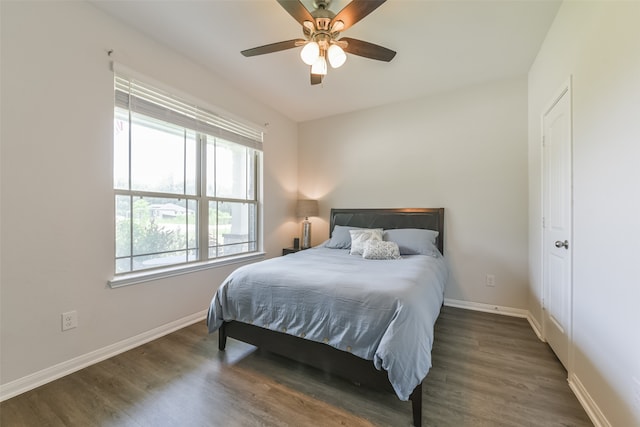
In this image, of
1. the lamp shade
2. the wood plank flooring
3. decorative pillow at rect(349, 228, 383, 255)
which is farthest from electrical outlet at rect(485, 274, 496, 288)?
the lamp shade

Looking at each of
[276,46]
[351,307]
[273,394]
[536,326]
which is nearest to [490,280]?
[536,326]

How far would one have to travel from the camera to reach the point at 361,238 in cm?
301

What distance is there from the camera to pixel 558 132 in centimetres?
199

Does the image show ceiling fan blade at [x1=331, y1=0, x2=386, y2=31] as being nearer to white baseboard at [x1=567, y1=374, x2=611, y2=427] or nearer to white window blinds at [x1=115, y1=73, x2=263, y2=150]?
white window blinds at [x1=115, y1=73, x2=263, y2=150]

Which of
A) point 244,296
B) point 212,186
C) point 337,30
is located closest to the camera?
point 337,30

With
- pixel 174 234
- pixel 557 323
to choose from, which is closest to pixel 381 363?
pixel 557 323

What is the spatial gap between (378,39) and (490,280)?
2.84 m

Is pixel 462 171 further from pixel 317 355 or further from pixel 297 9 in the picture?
pixel 317 355

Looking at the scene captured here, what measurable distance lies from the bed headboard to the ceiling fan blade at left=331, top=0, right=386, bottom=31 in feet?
7.67

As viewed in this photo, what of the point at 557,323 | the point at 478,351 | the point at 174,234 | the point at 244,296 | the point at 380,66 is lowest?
the point at 478,351

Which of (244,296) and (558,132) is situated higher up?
(558,132)

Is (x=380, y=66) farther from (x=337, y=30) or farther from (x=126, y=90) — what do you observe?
(x=126, y=90)

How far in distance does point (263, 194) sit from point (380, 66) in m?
2.15

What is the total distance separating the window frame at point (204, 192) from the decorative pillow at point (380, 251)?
5.35 feet
